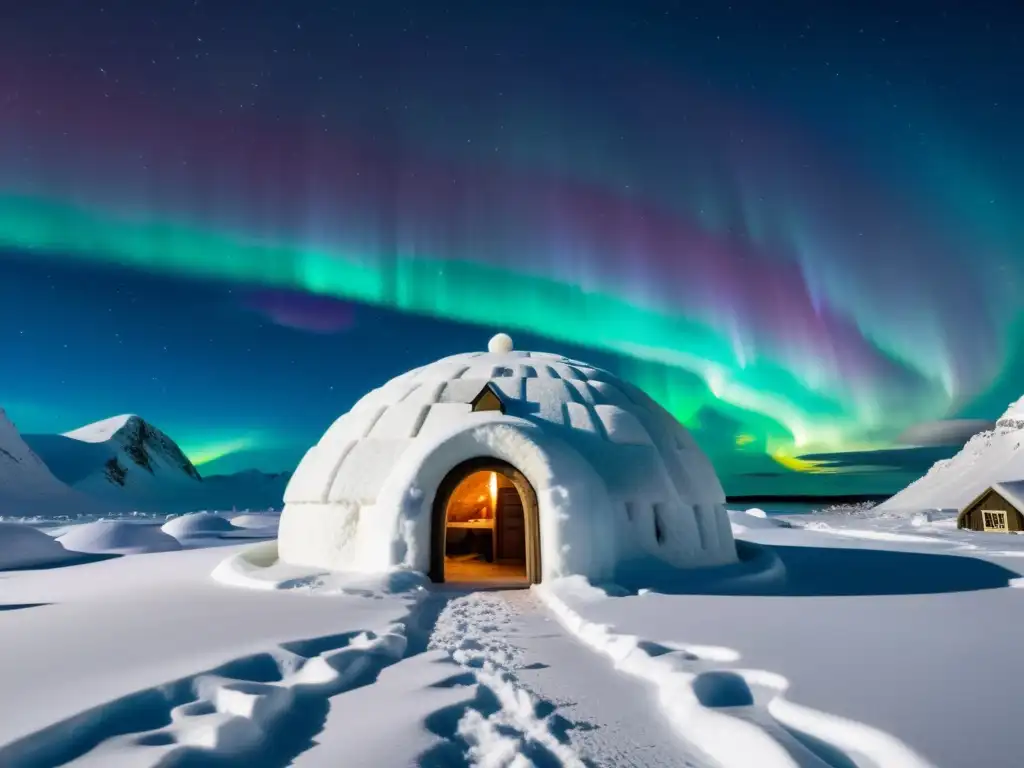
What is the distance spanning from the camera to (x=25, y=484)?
258ft

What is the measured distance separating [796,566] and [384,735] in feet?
35.8

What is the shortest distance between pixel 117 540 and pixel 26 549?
401 centimetres

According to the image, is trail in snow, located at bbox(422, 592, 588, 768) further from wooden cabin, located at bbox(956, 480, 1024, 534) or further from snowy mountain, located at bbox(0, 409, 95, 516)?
snowy mountain, located at bbox(0, 409, 95, 516)

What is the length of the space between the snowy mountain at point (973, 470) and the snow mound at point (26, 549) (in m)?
61.9

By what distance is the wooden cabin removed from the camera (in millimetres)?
23875

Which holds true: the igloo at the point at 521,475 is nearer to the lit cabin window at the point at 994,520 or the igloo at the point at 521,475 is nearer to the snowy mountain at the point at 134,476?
the lit cabin window at the point at 994,520

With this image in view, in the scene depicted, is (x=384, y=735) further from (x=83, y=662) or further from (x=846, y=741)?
(x=83, y=662)

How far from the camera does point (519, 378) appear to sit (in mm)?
→ 11156

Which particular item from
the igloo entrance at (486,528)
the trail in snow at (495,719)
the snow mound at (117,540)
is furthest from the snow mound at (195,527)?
the trail in snow at (495,719)

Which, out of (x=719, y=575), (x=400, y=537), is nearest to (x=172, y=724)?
(x=400, y=537)

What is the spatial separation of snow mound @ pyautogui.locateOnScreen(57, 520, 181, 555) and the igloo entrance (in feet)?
33.4

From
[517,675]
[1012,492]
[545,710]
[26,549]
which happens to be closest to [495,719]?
[545,710]

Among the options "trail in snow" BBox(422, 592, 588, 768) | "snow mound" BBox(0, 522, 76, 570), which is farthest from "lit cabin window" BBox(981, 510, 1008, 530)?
"snow mound" BBox(0, 522, 76, 570)

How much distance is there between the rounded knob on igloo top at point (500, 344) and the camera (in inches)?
525
